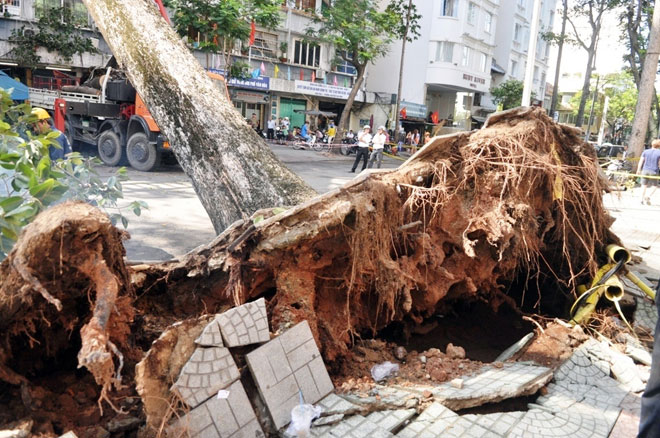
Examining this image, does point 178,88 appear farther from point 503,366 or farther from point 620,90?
point 620,90

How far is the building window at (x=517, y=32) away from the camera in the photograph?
46.0 m

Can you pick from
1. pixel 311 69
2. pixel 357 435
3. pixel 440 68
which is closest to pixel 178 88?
pixel 357 435

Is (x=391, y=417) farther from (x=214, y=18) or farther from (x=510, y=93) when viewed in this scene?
(x=510, y=93)

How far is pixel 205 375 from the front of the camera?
2611 millimetres

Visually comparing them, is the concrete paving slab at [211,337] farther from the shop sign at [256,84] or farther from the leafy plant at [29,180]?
the shop sign at [256,84]

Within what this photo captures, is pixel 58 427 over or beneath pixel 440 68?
beneath

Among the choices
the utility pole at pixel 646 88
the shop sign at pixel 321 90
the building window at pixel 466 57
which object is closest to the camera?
the utility pole at pixel 646 88

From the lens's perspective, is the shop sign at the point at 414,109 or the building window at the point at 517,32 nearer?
the shop sign at the point at 414,109

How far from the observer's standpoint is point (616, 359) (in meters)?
4.18

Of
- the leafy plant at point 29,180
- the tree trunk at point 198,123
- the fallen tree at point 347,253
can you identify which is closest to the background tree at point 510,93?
the tree trunk at point 198,123

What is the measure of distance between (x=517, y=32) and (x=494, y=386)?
50.2 meters

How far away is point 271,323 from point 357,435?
85cm

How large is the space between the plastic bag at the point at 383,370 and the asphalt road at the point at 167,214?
3072 mm

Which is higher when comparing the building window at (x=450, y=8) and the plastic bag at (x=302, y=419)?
the building window at (x=450, y=8)
